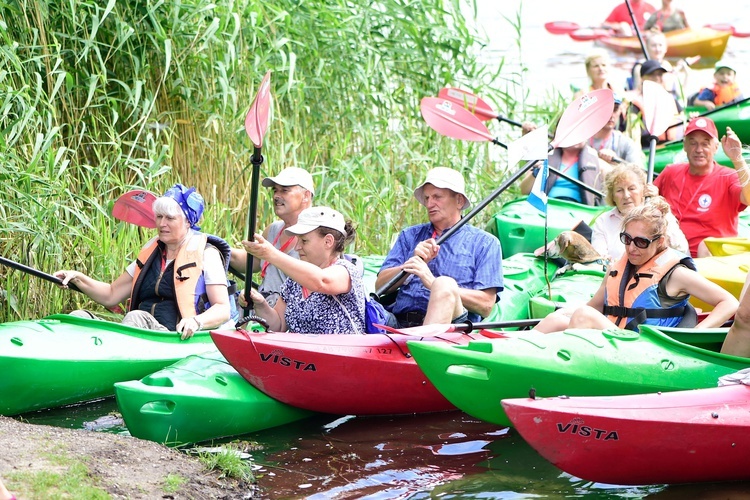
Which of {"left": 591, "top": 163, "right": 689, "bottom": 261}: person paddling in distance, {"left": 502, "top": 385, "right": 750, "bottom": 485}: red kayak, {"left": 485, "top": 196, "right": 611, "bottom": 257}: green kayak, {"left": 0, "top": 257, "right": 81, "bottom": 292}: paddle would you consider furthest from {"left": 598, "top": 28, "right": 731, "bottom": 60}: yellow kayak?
{"left": 502, "top": 385, "right": 750, "bottom": 485}: red kayak

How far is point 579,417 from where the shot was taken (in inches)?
137

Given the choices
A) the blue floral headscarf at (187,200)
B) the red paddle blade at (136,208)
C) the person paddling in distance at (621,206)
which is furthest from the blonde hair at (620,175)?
the red paddle blade at (136,208)

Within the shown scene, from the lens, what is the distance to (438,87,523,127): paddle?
6691 millimetres

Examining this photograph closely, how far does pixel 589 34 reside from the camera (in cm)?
1666

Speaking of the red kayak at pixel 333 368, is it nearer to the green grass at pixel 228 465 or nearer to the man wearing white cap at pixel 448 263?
the man wearing white cap at pixel 448 263

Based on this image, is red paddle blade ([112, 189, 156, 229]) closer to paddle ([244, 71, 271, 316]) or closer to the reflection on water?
paddle ([244, 71, 271, 316])

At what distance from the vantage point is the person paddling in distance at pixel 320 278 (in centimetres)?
421

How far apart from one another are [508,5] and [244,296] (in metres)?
13.1

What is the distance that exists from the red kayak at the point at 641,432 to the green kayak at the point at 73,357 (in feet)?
5.73

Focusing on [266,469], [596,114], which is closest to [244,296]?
[266,469]

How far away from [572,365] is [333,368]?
0.92 meters

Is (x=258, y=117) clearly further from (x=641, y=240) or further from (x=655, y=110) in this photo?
(x=655, y=110)

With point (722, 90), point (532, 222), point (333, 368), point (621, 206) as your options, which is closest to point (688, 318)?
point (621, 206)

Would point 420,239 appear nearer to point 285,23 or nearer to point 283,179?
point 283,179
